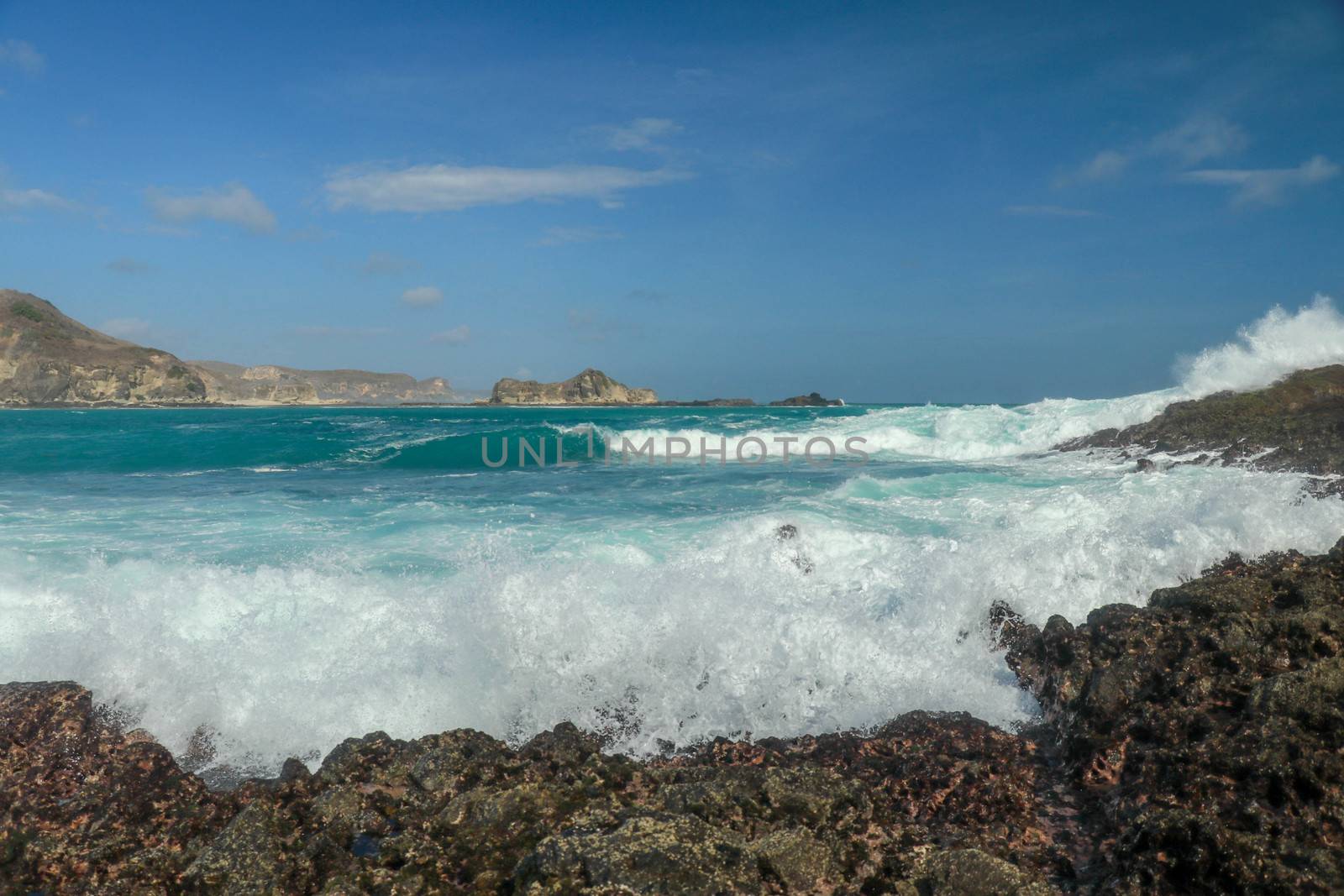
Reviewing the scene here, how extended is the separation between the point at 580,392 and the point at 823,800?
95696mm

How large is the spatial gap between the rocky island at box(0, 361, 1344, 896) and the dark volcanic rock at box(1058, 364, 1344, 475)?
8.57 m

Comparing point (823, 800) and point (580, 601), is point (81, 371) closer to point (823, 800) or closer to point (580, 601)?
point (580, 601)

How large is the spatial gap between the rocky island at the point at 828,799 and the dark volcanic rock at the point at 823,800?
1cm

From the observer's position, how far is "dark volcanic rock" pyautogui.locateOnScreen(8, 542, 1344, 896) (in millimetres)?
2854

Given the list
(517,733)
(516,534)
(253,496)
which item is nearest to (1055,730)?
(517,733)

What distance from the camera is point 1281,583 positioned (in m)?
5.02

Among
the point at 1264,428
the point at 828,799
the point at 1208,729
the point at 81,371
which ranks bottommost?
the point at 828,799

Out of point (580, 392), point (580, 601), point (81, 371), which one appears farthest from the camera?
point (580, 392)

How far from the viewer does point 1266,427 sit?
13688 millimetres

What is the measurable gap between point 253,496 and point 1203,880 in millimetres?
14023

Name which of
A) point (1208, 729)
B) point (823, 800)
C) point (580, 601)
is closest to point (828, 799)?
point (823, 800)

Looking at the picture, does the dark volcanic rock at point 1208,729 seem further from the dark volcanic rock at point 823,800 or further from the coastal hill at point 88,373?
the coastal hill at point 88,373

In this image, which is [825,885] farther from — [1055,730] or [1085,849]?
[1055,730]

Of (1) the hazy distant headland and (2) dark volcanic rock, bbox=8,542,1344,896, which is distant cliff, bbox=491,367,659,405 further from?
(2) dark volcanic rock, bbox=8,542,1344,896
